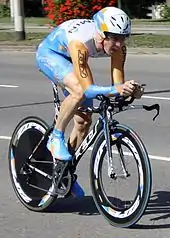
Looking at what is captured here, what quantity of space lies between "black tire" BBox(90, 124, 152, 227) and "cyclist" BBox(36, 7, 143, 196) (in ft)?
0.99

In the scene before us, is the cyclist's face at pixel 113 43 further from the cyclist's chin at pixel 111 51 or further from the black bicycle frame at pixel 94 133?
the black bicycle frame at pixel 94 133

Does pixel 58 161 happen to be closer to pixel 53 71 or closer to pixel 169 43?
pixel 53 71

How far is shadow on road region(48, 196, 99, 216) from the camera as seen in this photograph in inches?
236

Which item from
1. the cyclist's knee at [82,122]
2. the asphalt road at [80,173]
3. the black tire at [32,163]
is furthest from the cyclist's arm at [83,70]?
the asphalt road at [80,173]

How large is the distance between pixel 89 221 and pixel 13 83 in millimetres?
A: 9552

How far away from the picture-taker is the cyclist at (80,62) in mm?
5227

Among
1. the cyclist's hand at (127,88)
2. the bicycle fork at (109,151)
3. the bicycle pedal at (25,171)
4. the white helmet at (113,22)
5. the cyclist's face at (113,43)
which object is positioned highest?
the white helmet at (113,22)

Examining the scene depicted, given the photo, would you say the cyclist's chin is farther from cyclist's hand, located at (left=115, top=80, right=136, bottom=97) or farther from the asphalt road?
the asphalt road

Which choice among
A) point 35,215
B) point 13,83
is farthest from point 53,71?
point 13,83

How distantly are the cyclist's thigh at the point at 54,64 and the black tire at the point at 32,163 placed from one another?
0.53 meters

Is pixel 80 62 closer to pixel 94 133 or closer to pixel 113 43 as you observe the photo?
pixel 113 43

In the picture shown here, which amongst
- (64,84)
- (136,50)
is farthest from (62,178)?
(136,50)

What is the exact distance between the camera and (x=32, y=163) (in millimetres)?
6098

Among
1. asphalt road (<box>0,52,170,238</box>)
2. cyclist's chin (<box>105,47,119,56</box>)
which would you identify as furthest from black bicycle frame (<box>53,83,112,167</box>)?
asphalt road (<box>0,52,170,238</box>)
